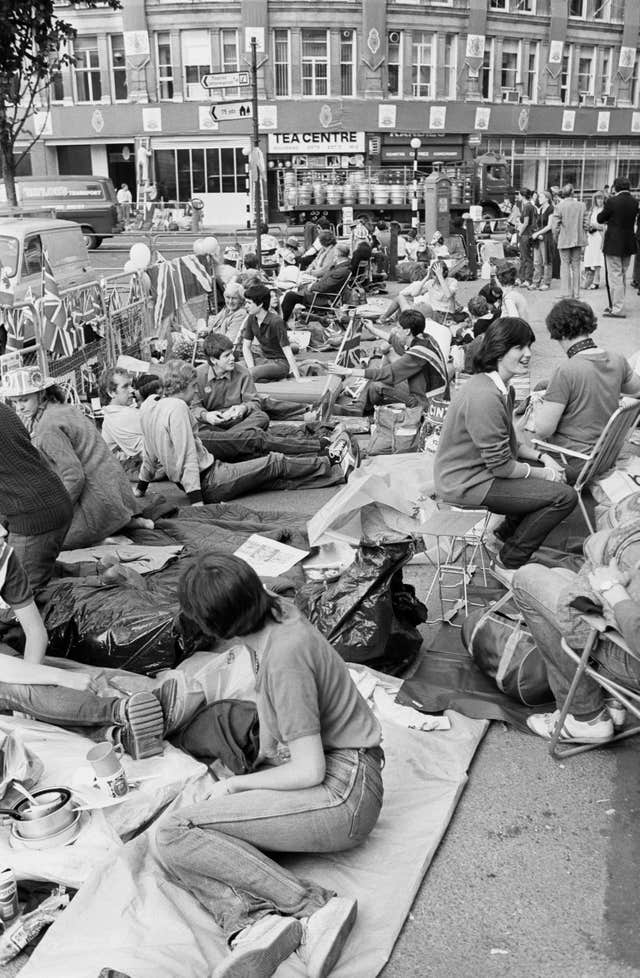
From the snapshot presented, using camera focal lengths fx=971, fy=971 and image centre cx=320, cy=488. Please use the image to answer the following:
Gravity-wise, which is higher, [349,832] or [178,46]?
[178,46]

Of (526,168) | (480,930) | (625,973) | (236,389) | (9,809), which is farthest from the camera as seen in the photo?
(526,168)

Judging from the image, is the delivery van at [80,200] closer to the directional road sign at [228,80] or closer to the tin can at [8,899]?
the directional road sign at [228,80]

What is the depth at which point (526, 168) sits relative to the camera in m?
41.6

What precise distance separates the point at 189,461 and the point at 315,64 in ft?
123

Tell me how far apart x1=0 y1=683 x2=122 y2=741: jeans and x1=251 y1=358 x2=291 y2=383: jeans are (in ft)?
20.1

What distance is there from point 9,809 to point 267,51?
40345 mm

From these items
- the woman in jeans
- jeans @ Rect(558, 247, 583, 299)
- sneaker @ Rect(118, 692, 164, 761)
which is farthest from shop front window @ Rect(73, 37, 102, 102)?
the woman in jeans

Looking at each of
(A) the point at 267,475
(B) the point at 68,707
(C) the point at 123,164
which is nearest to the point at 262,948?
(B) the point at 68,707

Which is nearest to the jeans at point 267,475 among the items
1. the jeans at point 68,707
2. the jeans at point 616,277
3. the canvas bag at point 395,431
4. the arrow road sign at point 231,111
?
the canvas bag at point 395,431

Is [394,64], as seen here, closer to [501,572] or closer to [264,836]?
[501,572]

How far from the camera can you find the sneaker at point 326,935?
2.70m

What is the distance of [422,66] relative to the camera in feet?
135

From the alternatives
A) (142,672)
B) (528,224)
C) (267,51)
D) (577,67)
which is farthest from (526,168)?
(142,672)

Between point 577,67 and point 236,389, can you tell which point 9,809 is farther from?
point 577,67
